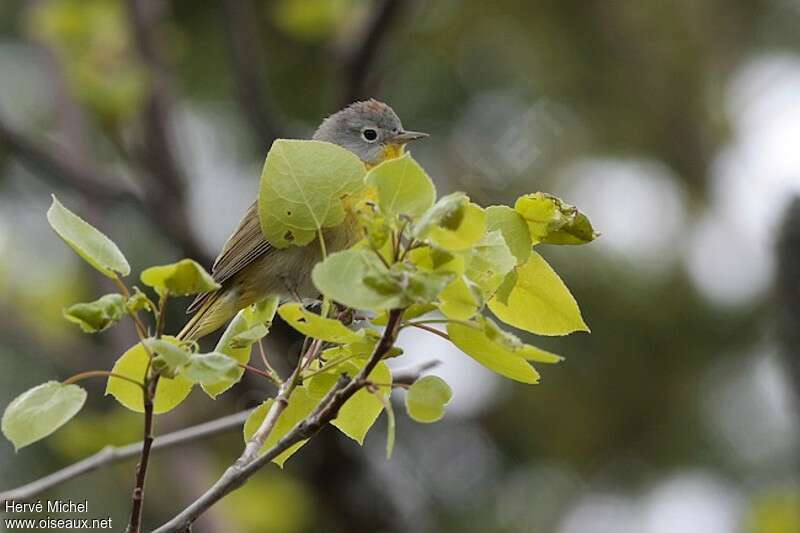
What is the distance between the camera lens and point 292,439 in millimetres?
1741

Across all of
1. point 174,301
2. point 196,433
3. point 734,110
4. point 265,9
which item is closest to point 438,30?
point 265,9

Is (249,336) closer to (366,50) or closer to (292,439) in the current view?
(292,439)

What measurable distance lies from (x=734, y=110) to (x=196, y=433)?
5.30 meters

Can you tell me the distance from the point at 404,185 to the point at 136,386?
60 cm

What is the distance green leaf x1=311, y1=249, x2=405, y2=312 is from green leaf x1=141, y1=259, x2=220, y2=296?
0.20 m

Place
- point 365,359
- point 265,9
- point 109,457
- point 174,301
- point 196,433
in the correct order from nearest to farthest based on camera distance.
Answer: point 365,359, point 109,457, point 196,433, point 174,301, point 265,9

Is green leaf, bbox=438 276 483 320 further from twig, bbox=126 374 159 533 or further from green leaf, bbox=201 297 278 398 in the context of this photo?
twig, bbox=126 374 159 533

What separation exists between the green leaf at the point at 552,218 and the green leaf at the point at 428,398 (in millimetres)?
326

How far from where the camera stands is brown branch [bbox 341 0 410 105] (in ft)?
15.3

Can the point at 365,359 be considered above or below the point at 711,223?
below

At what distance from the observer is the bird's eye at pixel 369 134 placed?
4.17m

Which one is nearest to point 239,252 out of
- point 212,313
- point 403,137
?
point 212,313

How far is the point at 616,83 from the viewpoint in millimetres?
7336

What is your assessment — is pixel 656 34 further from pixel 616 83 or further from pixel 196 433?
pixel 196 433
